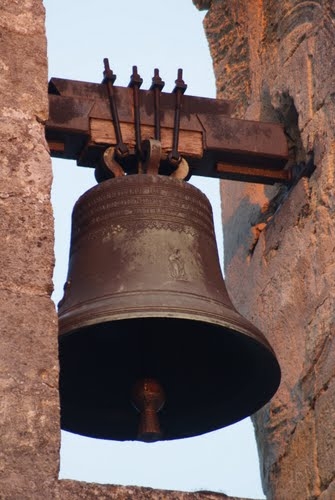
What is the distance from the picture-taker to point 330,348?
166 inches

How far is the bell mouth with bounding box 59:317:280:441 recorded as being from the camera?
4.01 meters

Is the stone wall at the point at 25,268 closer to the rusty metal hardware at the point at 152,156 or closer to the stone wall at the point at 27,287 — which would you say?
the stone wall at the point at 27,287

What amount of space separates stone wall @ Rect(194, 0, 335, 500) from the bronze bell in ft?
0.87

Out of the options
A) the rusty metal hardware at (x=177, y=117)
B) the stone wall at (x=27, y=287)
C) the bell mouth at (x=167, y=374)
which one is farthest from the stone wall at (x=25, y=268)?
the rusty metal hardware at (x=177, y=117)

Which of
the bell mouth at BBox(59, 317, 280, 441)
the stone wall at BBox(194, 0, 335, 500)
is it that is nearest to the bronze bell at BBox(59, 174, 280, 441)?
the bell mouth at BBox(59, 317, 280, 441)

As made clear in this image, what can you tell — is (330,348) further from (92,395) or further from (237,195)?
(237,195)

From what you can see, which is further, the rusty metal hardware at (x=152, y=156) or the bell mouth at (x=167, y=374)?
the rusty metal hardware at (x=152, y=156)

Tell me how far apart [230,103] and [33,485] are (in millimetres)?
1954

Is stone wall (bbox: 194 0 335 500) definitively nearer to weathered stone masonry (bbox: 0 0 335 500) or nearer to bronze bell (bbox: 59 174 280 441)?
weathered stone masonry (bbox: 0 0 335 500)

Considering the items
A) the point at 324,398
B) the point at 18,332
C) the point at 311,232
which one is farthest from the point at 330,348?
the point at 18,332

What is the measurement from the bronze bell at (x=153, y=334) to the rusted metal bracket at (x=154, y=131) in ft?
0.68

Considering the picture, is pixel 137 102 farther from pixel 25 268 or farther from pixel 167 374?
pixel 25 268

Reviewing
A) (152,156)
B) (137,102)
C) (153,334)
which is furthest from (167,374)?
(137,102)

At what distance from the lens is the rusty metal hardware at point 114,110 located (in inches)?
168
